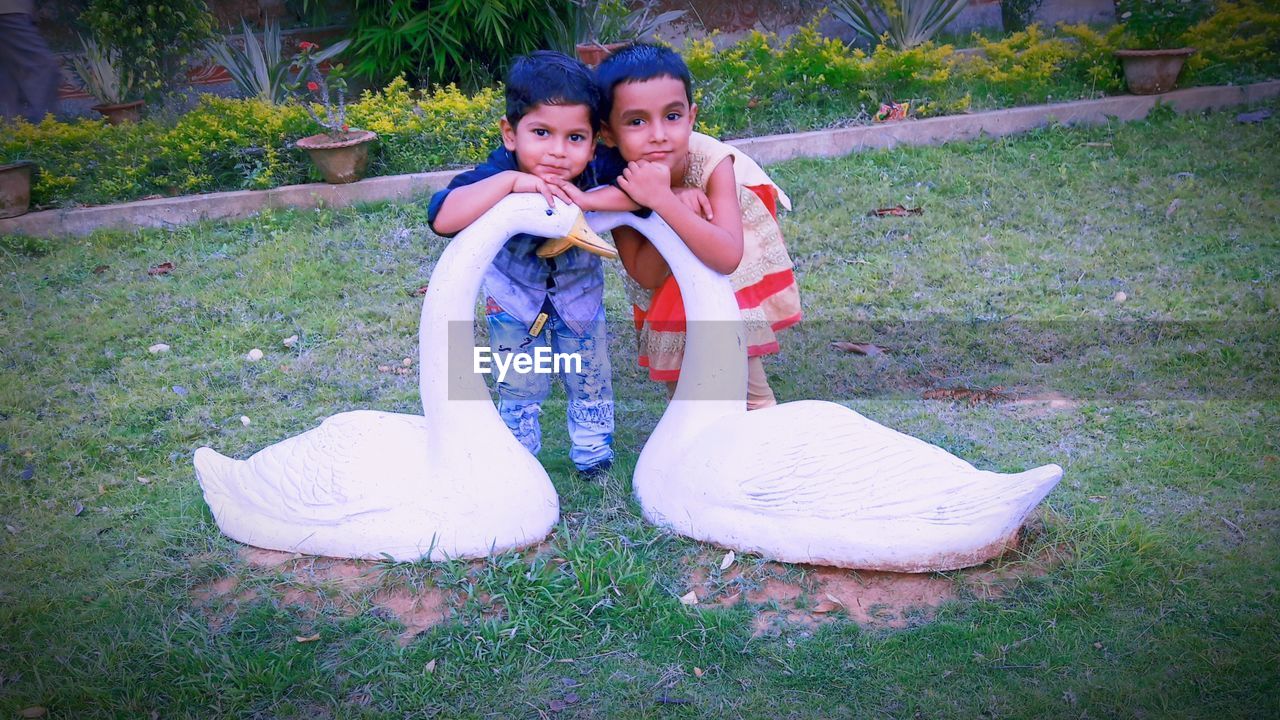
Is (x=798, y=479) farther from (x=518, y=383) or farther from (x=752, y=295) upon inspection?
(x=518, y=383)

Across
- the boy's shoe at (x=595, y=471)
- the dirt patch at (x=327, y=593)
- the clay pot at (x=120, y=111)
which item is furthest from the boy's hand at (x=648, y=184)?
the clay pot at (x=120, y=111)

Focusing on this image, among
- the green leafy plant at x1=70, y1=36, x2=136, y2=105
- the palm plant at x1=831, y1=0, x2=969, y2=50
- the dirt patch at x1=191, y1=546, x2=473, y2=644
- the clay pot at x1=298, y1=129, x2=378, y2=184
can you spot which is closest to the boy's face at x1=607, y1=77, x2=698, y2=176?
the dirt patch at x1=191, y1=546, x2=473, y2=644

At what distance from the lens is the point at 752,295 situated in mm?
3328

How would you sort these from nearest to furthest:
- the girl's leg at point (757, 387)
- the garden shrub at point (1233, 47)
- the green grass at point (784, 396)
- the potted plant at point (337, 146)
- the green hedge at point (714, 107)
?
the green grass at point (784, 396)
the girl's leg at point (757, 387)
the potted plant at point (337, 146)
the green hedge at point (714, 107)
the garden shrub at point (1233, 47)

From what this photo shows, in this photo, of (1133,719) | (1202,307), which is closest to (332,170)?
A: (1202,307)

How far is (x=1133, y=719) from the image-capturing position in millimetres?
2199

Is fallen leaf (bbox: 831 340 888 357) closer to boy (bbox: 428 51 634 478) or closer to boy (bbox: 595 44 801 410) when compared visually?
boy (bbox: 595 44 801 410)

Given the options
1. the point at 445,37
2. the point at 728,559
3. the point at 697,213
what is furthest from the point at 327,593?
the point at 445,37

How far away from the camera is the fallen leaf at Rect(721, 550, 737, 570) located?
2773mm

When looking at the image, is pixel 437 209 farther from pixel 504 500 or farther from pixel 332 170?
pixel 332 170

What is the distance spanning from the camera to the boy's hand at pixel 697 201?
2941mm

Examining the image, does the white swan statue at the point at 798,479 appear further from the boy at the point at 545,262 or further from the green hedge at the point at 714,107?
the green hedge at the point at 714,107

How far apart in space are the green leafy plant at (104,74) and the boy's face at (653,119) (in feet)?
23.1

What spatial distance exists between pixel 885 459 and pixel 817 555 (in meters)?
0.35
